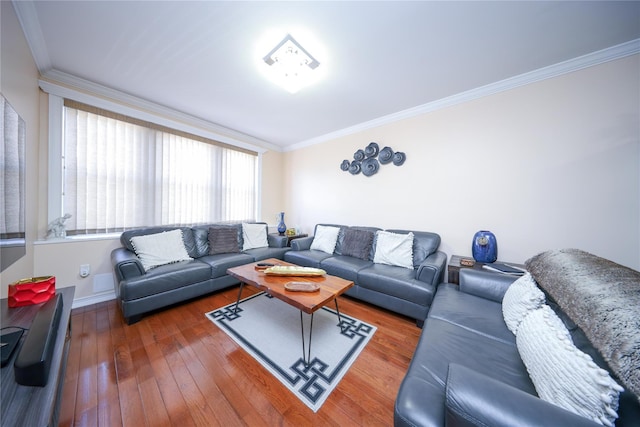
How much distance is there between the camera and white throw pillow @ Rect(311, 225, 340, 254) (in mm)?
3021

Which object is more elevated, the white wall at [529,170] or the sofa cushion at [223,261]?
the white wall at [529,170]

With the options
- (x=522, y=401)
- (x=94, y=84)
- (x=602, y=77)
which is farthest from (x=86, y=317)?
(x=602, y=77)

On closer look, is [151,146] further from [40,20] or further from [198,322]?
[198,322]

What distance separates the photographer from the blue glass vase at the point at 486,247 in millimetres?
2051

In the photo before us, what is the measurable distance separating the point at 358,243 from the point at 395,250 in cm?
52

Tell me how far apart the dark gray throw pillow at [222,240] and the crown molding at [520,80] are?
2.55m

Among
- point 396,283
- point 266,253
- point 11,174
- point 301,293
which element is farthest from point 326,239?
point 11,174

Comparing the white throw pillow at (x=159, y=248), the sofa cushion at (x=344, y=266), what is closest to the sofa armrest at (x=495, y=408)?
the sofa cushion at (x=344, y=266)

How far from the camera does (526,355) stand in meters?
0.89

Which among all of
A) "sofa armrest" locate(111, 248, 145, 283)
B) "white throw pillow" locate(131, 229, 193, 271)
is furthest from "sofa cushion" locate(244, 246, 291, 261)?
"sofa armrest" locate(111, 248, 145, 283)

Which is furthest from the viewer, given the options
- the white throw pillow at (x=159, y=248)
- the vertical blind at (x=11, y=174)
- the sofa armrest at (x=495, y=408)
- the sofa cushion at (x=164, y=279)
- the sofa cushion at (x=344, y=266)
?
the sofa cushion at (x=344, y=266)

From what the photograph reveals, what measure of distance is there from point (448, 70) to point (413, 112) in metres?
0.73

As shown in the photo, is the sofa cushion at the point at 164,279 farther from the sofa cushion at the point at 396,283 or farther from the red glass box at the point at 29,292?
the sofa cushion at the point at 396,283

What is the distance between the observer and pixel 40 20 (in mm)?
1447
